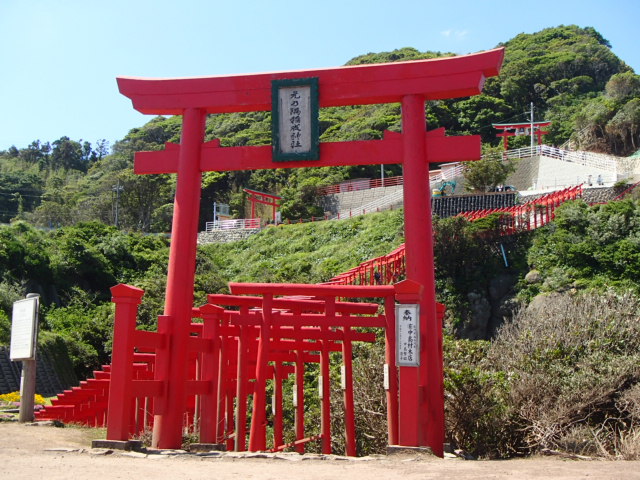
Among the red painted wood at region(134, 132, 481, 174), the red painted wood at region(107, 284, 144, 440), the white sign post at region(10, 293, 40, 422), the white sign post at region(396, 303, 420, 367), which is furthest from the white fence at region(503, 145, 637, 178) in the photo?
the red painted wood at region(107, 284, 144, 440)

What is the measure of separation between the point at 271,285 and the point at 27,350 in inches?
120

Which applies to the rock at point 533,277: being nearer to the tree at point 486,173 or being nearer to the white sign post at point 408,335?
the tree at point 486,173

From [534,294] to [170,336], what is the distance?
54.3 feet

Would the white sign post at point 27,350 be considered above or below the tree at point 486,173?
below

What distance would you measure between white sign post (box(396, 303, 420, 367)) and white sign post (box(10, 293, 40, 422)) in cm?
442

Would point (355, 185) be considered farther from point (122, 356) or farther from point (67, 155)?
point (67, 155)

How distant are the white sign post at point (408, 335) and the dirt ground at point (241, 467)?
3.23 ft

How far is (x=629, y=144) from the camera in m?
43.2

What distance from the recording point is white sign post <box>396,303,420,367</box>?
800 centimetres

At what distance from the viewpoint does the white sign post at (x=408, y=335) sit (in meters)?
8.00

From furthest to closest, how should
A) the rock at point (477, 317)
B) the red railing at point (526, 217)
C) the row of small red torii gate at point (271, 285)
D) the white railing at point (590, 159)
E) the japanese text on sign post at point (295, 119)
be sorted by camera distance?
the white railing at point (590, 159) → the red railing at point (526, 217) → the rock at point (477, 317) → the japanese text on sign post at point (295, 119) → the row of small red torii gate at point (271, 285)

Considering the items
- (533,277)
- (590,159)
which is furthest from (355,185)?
(533,277)

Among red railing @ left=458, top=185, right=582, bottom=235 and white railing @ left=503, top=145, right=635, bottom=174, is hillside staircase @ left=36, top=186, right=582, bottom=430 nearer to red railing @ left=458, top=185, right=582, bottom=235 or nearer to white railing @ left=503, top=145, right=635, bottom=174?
red railing @ left=458, top=185, right=582, bottom=235

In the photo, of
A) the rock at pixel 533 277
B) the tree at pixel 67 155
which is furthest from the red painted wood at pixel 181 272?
the tree at pixel 67 155
